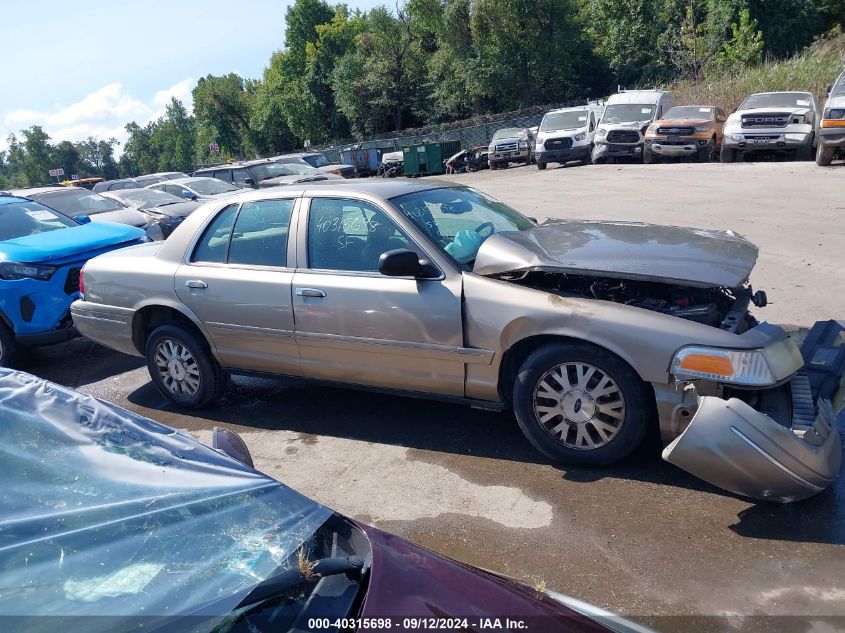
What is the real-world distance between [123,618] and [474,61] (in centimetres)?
5184

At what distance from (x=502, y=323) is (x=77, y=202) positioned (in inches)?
439

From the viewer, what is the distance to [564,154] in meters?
24.7

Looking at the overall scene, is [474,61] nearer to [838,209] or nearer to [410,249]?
[838,209]

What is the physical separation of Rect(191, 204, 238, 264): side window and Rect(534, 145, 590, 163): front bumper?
2081 cm

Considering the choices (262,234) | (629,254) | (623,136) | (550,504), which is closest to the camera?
(550,504)

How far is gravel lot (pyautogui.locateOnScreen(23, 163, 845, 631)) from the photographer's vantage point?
310cm

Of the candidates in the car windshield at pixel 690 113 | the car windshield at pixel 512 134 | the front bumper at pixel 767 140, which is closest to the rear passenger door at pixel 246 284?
the front bumper at pixel 767 140

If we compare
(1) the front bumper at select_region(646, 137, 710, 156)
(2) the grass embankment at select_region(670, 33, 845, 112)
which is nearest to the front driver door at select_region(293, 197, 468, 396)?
(1) the front bumper at select_region(646, 137, 710, 156)

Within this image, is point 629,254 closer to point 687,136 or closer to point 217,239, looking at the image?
point 217,239

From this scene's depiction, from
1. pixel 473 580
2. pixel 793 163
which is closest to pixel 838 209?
pixel 793 163

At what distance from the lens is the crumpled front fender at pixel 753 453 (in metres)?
3.34

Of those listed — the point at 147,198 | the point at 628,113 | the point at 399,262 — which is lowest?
the point at 399,262

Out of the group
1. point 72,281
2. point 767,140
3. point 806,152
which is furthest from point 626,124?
point 72,281

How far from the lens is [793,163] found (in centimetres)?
1764
